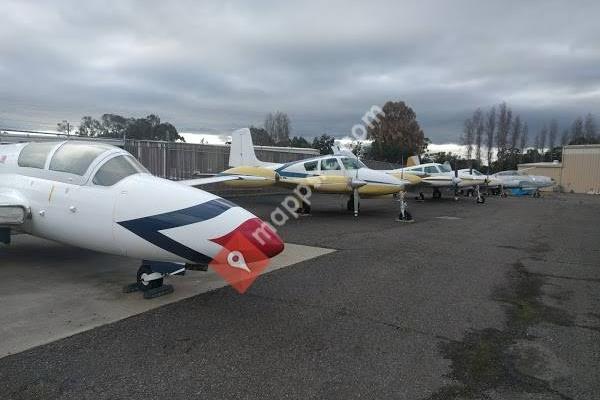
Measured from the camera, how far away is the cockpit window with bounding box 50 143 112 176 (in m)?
5.89

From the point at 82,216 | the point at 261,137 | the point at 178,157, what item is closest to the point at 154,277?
the point at 82,216

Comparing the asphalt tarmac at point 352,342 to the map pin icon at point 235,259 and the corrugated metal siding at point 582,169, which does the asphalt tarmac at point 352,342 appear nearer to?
the map pin icon at point 235,259

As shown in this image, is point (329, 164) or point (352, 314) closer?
point (352, 314)

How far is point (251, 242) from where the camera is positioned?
15.9ft

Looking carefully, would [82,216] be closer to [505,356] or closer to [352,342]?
[352,342]

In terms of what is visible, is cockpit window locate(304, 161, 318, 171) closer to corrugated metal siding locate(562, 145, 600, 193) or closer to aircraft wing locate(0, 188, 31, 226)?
aircraft wing locate(0, 188, 31, 226)

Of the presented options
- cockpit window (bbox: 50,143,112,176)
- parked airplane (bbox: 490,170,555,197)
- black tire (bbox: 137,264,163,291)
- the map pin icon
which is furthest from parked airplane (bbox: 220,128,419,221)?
parked airplane (bbox: 490,170,555,197)

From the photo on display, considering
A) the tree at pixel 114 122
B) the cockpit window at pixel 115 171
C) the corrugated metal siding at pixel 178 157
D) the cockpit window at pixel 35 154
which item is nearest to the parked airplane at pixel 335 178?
the corrugated metal siding at pixel 178 157

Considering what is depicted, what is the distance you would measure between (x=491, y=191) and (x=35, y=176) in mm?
37760

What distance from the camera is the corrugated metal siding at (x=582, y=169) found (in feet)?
A: 179

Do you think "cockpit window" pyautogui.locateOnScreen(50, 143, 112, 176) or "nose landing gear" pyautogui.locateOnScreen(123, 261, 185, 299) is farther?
"cockpit window" pyautogui.locateOnScreen(50, 143, 112, 176)

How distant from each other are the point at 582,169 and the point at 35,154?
205ft

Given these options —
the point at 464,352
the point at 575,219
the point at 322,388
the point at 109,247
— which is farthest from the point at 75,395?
the point at 575,219

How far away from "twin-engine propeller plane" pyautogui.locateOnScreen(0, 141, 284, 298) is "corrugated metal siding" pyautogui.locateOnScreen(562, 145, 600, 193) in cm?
6059
